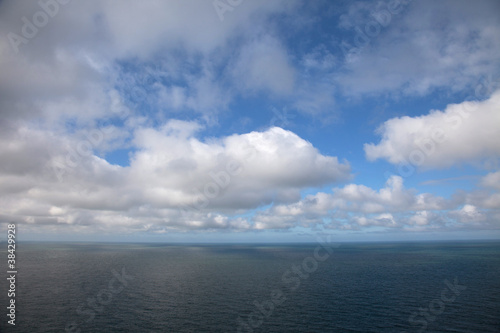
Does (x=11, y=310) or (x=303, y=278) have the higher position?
(x=11, y=310)

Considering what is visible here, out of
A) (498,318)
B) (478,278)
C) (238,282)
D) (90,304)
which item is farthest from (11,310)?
(478,278)

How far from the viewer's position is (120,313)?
203ft

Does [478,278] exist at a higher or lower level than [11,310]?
lower

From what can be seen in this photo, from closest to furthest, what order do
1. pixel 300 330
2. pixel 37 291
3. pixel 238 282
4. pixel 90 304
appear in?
pixel 300 330 → pixel 90 304 → pixel 37 291 → pixel 238 282

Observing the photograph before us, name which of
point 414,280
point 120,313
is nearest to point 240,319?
point 120,313

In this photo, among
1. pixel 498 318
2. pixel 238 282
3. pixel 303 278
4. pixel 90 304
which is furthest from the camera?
pixel 303 278

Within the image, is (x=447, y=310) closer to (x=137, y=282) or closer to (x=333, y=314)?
(x=333, y=314)

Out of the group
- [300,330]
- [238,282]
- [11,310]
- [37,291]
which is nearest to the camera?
[300,330]

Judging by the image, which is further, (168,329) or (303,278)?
(303,278)

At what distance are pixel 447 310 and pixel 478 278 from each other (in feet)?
190

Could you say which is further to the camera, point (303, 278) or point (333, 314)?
Result: point (303, 278)

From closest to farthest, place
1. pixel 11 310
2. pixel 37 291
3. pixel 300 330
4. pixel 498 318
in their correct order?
1. pixel 300 330
2. pixel 498 318
3. pixel 11 310
4. pixel 37 291

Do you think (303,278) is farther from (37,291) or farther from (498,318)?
(37,291)

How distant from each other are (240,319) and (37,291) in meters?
68.5
